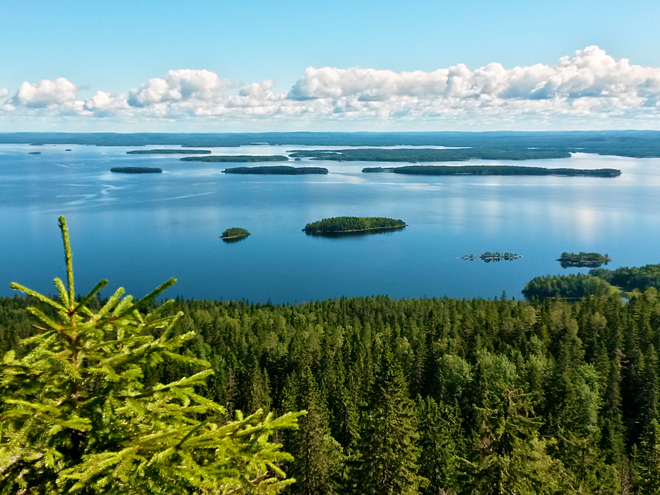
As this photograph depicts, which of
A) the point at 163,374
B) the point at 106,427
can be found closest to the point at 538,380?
the point at 163,374

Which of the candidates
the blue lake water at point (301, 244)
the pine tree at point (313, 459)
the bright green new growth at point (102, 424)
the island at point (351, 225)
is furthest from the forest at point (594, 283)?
the bright green new growth at point (102, 424)

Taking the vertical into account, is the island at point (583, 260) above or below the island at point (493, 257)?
below

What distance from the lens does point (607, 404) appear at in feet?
143

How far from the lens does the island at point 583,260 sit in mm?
118000

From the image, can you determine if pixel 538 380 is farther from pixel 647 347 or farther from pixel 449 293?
pixel 449 293

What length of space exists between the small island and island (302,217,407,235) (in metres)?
17.5

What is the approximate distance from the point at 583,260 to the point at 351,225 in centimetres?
5892

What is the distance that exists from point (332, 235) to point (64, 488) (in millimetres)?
139037

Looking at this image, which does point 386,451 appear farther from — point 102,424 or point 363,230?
point 363,230

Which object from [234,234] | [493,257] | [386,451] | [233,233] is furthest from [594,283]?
[386,451]

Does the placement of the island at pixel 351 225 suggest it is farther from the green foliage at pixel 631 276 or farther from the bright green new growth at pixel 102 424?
the bright green new growth at pixel 102 424

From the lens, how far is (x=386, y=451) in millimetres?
20906

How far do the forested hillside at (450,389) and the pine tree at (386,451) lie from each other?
53 millimetres

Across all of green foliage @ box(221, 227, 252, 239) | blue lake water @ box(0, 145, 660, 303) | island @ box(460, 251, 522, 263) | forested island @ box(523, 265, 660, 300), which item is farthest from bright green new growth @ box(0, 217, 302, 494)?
green foliage @ box(221, 227, 252, 239)
